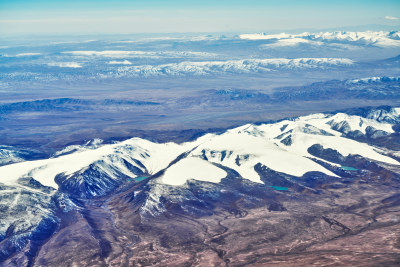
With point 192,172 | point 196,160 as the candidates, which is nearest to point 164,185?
point 192,172

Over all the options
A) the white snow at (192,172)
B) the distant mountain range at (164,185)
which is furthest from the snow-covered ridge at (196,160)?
the distant mountain range at (164,185)

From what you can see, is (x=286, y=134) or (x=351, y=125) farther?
(x=351, y=125)

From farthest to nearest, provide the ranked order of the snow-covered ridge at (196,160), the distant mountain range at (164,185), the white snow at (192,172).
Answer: the snow-covered ridge at (196,160) → the white snow at (192,172) → the distant mountain range at (164,185)

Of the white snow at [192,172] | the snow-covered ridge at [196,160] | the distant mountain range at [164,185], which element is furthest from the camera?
the snow-covered ridge at [196,160]

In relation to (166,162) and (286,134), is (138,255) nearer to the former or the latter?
(166,162)

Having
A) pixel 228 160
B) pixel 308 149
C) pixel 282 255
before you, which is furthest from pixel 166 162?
pixel 282 255

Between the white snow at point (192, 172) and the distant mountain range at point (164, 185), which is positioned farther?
the white snow at point (192, 172)

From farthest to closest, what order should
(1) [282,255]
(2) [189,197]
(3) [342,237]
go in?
1. (2) [189,197]
2. (3) [342,237]
3. (1) [282,255]

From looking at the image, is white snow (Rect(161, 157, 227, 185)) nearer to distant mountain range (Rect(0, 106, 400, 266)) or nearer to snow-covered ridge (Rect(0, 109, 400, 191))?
snow-covered ridge (Rect(0, 109, 400, 191))

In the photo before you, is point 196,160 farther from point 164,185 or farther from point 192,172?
point 164,185

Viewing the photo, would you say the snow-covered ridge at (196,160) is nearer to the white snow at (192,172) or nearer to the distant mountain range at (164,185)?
the white snow at (192,172)

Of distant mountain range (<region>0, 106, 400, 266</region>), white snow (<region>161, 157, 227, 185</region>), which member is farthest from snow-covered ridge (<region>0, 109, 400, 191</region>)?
distant mountain range (<region>0, 106, 400, 266</region>)
